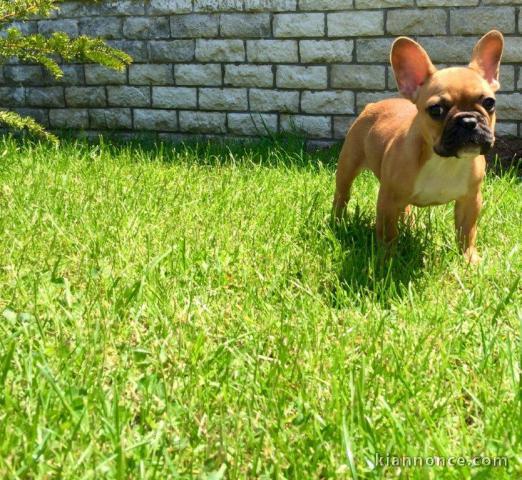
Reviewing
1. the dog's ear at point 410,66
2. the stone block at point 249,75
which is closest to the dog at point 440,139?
the dog's ear at point 410,66

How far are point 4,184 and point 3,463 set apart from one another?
3120 mm

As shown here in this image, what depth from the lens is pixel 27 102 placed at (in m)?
8.12

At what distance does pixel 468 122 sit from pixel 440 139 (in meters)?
0.16

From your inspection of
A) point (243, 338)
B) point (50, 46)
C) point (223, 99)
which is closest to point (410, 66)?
point (243, 338)

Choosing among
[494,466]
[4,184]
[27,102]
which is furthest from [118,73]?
[494,466]

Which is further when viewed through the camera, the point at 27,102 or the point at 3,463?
the point at 27,102

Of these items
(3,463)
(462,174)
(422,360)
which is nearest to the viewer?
(3,463)

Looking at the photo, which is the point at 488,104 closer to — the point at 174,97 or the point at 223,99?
the point at 223,99

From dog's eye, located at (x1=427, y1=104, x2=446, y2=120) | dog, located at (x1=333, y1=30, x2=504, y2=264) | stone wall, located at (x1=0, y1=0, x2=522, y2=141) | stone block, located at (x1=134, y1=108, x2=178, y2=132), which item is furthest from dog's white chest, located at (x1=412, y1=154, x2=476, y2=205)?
stone block, located at (x1=134, y1=108, x2=178, y2=132)

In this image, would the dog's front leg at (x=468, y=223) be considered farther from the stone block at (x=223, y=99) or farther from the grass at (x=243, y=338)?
the stone block at (x=223, y=99)

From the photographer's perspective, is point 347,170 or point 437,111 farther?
point 347,170

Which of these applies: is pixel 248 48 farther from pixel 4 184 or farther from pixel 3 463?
pixel 3 463

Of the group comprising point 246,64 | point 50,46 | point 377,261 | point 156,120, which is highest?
point 50,46

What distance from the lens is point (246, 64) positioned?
23.8 ft
